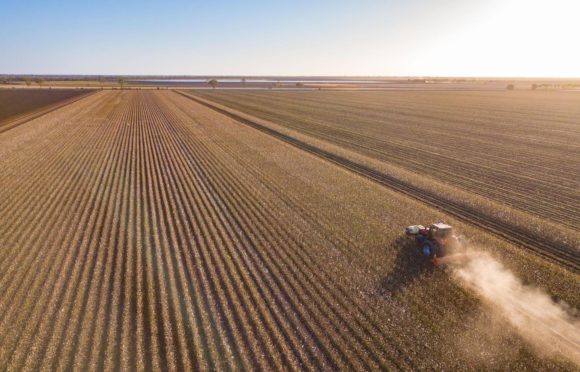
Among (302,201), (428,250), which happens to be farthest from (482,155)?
(428,250)

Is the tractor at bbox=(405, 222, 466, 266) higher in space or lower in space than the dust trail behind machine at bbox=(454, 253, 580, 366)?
higher

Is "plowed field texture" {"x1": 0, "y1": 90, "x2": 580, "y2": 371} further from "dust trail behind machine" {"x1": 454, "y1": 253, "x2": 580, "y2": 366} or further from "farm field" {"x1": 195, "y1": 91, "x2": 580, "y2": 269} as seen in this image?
"farm field" {"x1": 195, "y1": 91, "x2": 580, "y2": 269}

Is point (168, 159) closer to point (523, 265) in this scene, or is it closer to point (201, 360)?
point (201, 360)

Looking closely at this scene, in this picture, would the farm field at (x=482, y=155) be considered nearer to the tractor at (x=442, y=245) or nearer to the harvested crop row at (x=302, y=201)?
the tractor at (x=442, y=245)

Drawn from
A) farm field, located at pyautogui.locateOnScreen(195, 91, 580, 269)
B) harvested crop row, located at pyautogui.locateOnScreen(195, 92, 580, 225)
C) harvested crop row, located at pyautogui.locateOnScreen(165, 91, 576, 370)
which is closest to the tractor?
harvested crop row, located at pyautogui.locateOnScreen(165, 91, 576, 370)

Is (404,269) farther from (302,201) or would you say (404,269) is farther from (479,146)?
(479,146)

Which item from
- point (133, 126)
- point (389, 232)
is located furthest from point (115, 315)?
point (133, 126)
